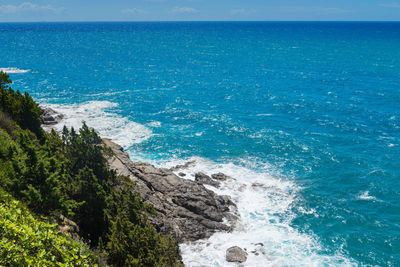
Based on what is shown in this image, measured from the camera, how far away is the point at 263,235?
36062mm

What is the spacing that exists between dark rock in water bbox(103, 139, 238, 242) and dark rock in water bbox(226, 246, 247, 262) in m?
3.58

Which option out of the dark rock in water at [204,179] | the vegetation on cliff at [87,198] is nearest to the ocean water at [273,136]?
the dark rock in water at [204,179]

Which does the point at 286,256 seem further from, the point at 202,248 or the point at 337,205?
the point at 337,205

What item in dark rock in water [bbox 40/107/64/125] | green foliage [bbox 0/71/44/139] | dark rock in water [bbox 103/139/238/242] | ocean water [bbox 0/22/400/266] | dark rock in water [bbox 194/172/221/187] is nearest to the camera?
dark rock in water [bbox 103/139/238/242]

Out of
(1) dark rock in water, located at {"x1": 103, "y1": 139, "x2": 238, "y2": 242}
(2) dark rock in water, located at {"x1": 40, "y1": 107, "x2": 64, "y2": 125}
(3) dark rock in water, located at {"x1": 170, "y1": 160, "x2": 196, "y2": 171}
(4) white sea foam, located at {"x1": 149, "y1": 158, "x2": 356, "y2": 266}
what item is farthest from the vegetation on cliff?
(2) dark rock in water, located at {"x1": 40, "y1": 107, "x2": 64, "y2": 125}

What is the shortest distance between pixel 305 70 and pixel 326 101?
145ft

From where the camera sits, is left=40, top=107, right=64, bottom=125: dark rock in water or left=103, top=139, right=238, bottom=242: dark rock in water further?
left=40, top=107, right=64, bottom=125: dark rock in water

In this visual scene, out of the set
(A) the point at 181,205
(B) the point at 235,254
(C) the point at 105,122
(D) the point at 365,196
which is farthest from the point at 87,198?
(C) the point at 105,122

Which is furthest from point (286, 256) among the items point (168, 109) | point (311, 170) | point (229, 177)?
point (168, 109)

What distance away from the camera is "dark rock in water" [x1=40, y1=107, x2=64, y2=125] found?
215 ft

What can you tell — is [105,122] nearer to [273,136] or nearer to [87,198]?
[273,136]

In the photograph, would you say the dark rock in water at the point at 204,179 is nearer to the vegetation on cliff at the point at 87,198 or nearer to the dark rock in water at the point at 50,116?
the vegetation on cliff at the point at 87,198

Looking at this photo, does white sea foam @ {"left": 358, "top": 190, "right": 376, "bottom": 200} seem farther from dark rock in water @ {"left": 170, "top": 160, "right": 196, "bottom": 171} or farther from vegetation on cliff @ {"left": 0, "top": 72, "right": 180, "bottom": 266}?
vegetation on cliff @ {"left": 0, "top": 72, "right": 180, "bottom": 266}

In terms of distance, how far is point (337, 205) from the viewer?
4128 cm
